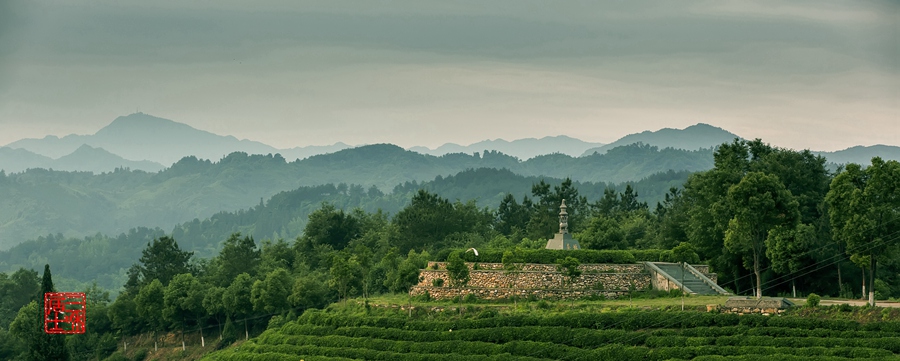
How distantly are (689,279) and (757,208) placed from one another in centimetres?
588

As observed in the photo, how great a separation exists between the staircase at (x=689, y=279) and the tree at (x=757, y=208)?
2.66 meters

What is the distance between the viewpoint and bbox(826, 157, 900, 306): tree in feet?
139

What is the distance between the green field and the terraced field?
0.04 m

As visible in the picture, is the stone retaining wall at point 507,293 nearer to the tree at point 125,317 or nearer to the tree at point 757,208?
the tree at point 757,208

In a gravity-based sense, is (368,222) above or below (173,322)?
above

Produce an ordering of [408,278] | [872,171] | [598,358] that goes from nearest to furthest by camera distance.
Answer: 1. [598,358]
2. [872,171]
3. [408,278]

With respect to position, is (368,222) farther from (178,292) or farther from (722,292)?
(722,292)

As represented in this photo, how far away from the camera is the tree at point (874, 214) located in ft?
139

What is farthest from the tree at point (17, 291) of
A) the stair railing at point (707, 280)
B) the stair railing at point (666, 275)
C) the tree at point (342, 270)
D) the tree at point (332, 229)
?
the stair railing at point (707, 280)

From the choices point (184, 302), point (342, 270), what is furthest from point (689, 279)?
point (184, 302)

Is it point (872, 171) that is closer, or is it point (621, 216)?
point (872, 171)

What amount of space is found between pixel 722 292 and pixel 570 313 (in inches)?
334

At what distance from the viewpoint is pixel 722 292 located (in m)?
49.2

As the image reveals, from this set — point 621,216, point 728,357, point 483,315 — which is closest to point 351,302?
point 483,315
